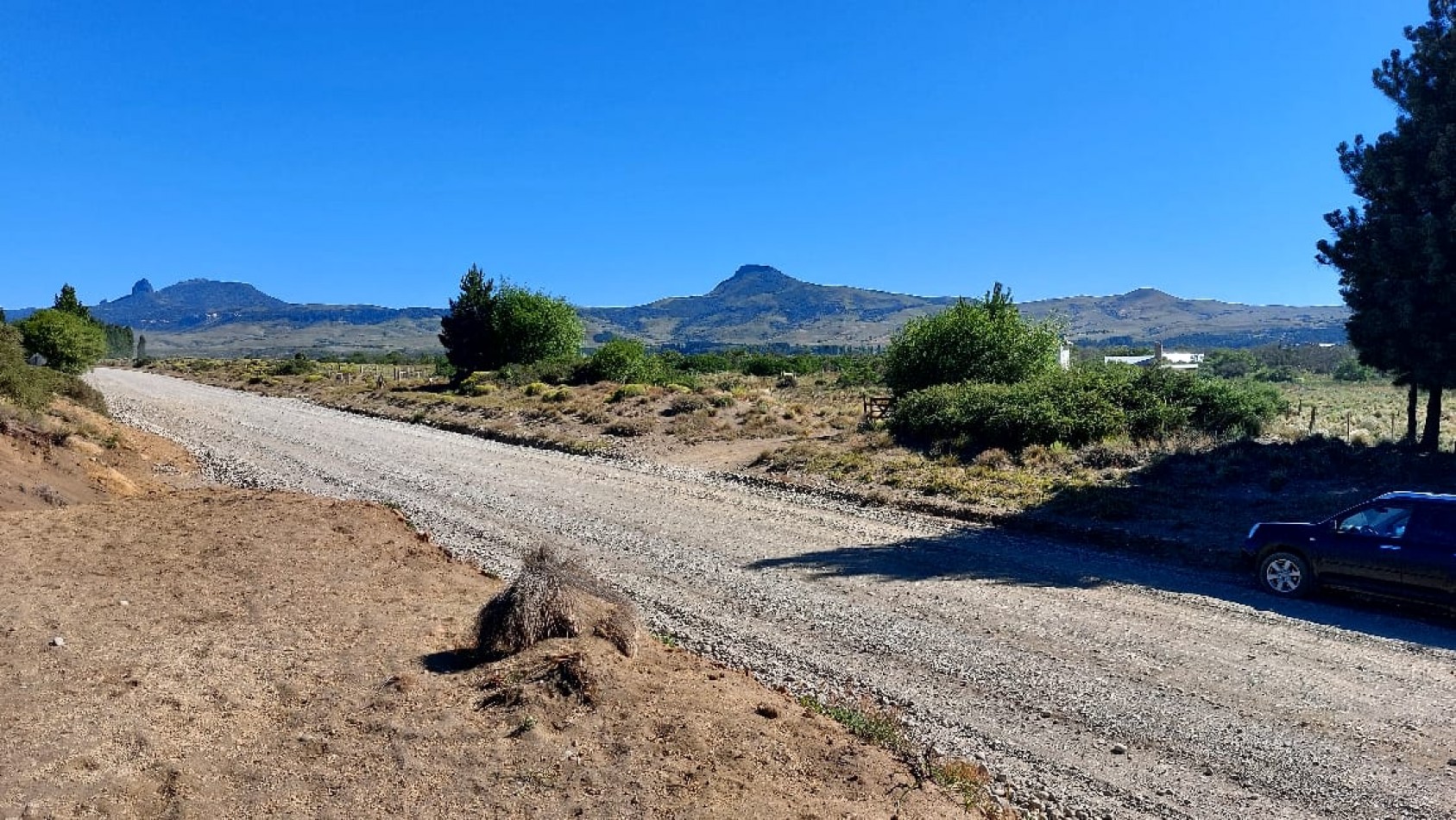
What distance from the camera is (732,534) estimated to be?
45.6 ft

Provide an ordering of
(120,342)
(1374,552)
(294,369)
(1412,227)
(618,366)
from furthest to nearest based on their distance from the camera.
→ (120,342) → (294,369) → (618,366) → (1412,227) → (1374,552)

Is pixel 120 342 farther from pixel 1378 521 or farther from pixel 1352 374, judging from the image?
pixel 1378 521

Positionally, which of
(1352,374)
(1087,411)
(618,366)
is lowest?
(1087,411)

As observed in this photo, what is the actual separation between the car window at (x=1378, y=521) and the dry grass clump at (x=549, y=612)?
26.7ft

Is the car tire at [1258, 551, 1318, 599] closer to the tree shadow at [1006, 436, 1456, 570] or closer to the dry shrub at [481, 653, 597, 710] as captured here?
the tree shadow at [1006, 436, 1456, 570]

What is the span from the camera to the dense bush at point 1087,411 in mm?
20469

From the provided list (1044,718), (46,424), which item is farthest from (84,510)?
(1044,718)

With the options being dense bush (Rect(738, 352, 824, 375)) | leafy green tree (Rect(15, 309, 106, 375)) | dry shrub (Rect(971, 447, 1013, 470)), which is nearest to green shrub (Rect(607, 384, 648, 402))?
dry shrub (Rect(971, 447, 1013, 470))

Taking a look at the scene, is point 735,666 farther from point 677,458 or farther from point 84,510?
point 677,458

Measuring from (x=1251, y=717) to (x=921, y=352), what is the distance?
2300 cm

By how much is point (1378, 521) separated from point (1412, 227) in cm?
821

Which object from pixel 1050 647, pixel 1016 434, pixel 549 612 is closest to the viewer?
pixel 549 612

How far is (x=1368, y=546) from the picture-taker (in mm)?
9883

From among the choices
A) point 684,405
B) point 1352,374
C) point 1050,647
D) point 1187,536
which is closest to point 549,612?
point 1050,647
